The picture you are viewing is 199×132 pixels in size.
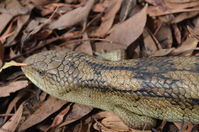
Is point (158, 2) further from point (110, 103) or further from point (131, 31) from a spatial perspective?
point (110, 103)

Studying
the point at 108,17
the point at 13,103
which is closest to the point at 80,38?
the point at 108,17

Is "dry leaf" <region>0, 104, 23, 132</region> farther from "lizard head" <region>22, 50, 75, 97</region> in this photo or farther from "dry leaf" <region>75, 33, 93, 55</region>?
"dry leaf" <region>75, 33, 93, 55</region>

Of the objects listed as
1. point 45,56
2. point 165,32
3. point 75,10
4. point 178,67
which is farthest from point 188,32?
point 45,56

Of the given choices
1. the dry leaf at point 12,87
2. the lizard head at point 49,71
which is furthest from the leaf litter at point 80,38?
the lizard head at point 49,71

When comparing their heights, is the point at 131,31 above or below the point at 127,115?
above

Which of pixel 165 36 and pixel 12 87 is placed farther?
pixel 165 36

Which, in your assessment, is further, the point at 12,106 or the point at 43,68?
the point at 12,106

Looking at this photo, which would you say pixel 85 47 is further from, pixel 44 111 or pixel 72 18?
pixel 44 111
